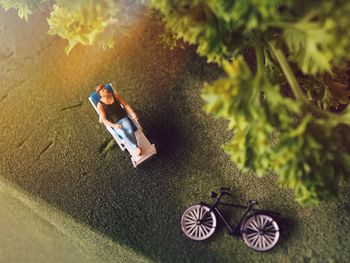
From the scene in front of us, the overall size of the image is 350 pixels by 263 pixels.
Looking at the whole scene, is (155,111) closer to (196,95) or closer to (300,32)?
(196,95)

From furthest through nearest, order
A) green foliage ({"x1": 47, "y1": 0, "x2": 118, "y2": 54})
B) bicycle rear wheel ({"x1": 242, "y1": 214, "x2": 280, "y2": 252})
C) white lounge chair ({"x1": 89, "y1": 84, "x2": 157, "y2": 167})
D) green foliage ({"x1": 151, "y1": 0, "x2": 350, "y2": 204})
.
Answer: white lounge chair ({"x1": 89, "y1": 84, "x2": 157, "y2": 167})
bicycle rear wheel ({"x1": 242, "y1": 214, "x2": 280, "y2": 252})
green foliage ({"x1": 47, "y1": 0, "x2": 118, "y2": 54})
green foliage ({"x1": 151, "y1": 0, "x2": 350, "y2": 204})

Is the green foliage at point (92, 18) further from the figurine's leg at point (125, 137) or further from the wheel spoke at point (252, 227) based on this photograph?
the wheel spoke at point (252, 227)

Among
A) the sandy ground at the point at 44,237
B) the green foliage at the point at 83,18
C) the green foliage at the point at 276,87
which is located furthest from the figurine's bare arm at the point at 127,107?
the green foliage at the point at 276,87

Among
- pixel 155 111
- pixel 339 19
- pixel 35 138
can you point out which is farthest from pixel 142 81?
pixel 339 19

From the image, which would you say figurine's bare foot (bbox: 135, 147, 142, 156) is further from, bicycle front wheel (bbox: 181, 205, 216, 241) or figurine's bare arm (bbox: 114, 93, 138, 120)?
bicycle front wheel (bbox: 181, 205, 216, 241)

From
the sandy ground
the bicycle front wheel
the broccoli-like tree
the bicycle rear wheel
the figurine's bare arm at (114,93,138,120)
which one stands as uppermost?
the broccoli-like tree

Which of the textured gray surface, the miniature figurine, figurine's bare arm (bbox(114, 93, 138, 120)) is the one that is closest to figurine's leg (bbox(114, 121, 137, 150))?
the miniature figurine

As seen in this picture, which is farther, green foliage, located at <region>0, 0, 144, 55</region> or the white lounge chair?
the white lounge chair
